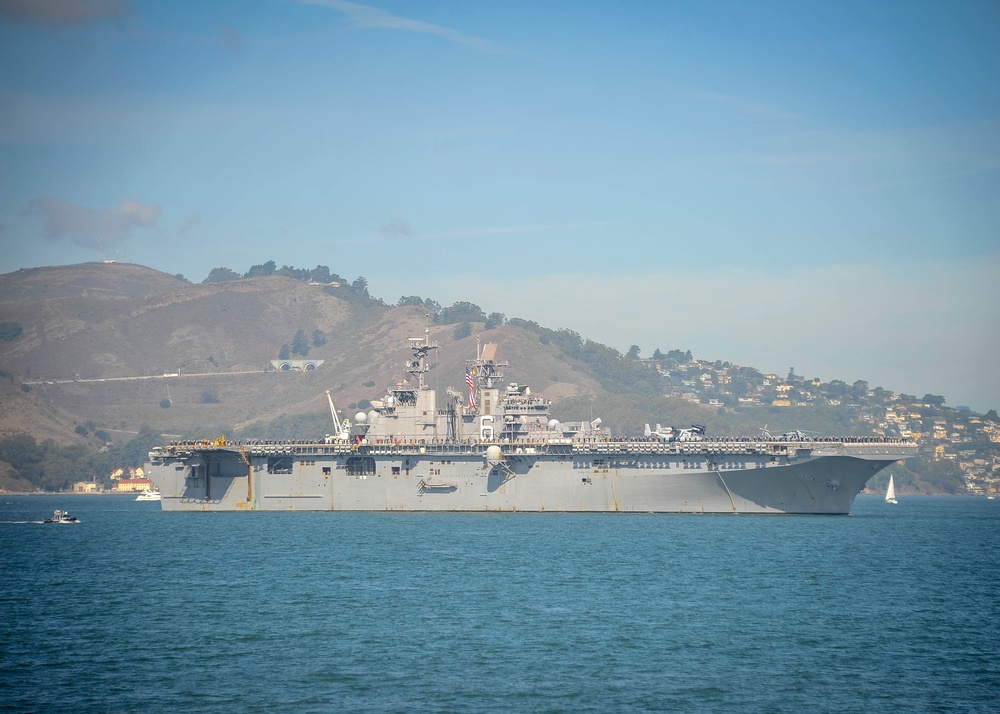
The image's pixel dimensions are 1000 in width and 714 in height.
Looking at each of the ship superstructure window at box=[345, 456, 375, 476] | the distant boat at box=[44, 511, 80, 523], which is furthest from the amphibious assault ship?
the distant boat at box=[44, 511, 80, 523]

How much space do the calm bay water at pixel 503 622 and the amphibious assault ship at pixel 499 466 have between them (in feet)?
17.8

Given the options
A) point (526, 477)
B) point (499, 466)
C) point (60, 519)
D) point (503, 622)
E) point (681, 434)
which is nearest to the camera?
point (503, 622)

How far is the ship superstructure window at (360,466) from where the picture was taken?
57.6m

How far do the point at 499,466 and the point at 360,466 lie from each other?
7892 millimetres

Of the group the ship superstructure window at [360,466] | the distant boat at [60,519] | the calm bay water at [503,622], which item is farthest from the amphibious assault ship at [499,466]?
the distant boat at [60,519]

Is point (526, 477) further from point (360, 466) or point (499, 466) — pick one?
point (360, 466)

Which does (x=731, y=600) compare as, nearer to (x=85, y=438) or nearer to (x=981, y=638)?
(x=981, y=638)

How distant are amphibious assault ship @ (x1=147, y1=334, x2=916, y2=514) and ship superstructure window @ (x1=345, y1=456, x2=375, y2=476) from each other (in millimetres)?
54

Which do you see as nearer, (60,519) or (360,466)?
(360,466)

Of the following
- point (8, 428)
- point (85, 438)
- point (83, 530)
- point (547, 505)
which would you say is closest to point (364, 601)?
point (547, 505)

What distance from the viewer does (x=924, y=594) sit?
31984 millimetres

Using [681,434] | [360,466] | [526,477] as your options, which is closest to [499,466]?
[526,477]

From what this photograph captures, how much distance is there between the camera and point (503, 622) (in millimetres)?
27188

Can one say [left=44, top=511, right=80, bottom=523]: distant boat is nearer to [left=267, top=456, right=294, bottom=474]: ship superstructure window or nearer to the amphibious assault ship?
the amphibious assault ship
